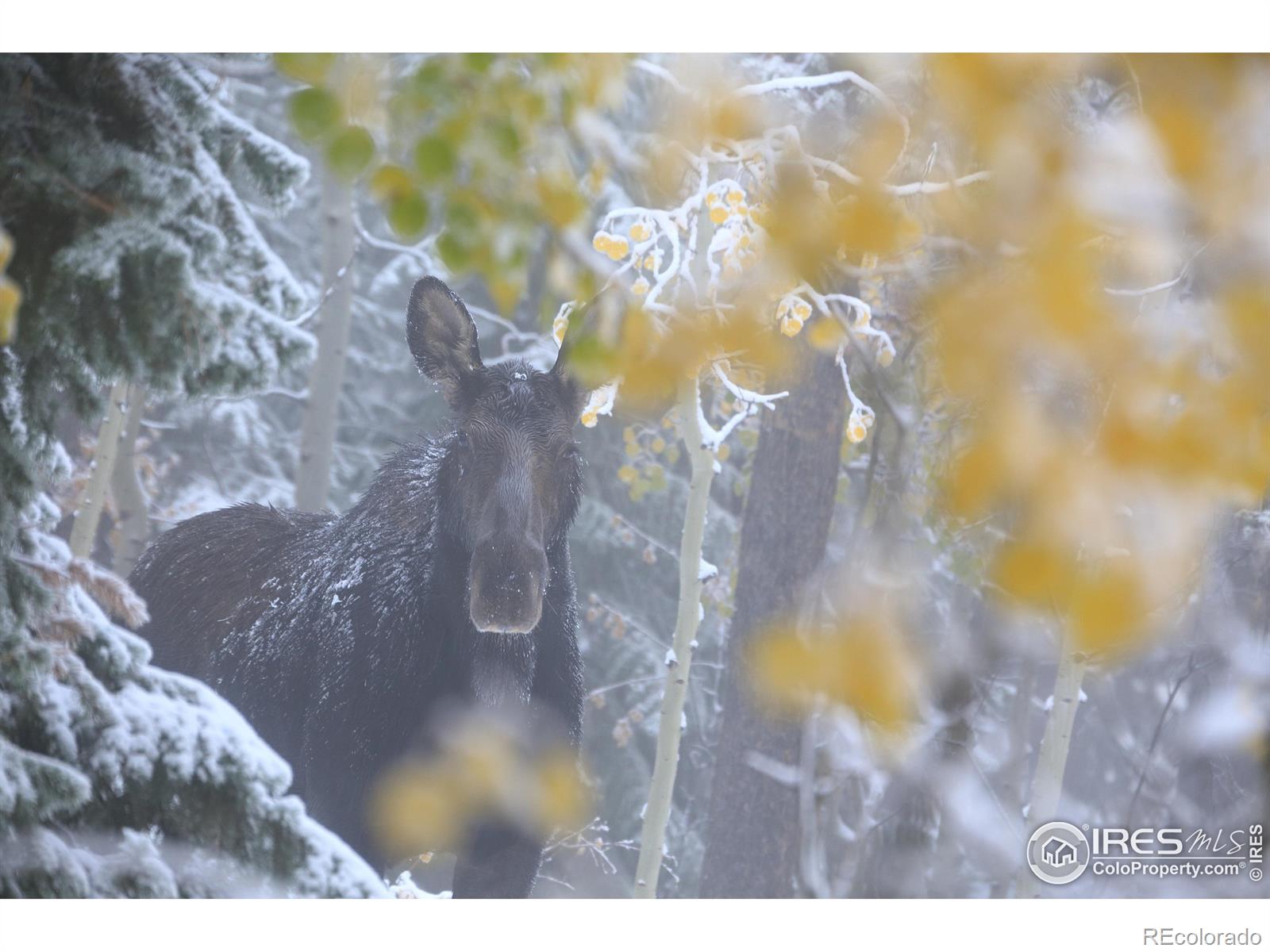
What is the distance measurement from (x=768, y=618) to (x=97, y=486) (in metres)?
1.97

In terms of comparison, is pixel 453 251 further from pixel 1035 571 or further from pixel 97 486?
pixel 97 486

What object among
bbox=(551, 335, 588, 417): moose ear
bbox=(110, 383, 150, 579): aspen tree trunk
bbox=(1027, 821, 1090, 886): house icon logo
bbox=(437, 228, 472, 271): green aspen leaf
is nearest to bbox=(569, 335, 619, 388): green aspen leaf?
bbox=(437, 228, 472, 271): green aspen leaf

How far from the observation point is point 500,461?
3.41 m

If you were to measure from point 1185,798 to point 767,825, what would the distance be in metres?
1.24

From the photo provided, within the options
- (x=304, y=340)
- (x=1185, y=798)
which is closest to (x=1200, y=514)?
(x=1185, y=798)

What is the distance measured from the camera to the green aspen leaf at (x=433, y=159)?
1.79 metres

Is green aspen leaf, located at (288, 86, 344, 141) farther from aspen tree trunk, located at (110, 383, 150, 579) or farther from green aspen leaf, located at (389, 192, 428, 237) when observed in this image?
aspen tree trunk, located at (110, 383, 150, 579)

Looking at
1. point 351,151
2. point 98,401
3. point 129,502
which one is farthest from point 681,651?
point 351,151

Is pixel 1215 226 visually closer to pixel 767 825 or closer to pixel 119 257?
pixel 767 825

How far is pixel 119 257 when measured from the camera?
2424mm

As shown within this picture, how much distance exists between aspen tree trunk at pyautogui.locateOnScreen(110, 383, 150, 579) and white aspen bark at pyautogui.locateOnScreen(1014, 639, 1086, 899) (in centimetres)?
273

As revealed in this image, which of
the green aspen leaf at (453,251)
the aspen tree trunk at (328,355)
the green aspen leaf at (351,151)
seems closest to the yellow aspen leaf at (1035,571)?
the green aspen leaf at (453,251)

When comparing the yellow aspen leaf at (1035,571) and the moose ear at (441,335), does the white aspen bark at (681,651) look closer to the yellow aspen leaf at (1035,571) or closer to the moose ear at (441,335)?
the moose ear at (441,335)

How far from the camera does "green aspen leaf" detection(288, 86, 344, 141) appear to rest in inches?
67.7
